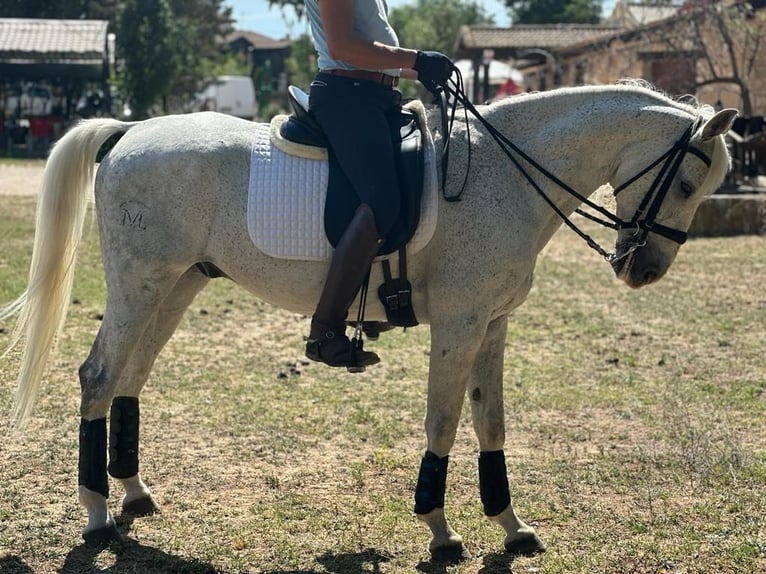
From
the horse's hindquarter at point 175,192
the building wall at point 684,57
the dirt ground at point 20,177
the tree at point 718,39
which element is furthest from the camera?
the building wall at point 684,57

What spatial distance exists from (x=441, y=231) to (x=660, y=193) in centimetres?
99

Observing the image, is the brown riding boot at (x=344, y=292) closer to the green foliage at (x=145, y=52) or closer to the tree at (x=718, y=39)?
the tree at (x=718, y=39)

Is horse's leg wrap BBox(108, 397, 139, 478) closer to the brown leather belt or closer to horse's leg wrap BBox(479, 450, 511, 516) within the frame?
horse's leg wrap BBox(479, 450, 511, 516)

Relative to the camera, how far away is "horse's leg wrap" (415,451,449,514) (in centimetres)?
450

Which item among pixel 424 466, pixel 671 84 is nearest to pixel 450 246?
pixel 424 466

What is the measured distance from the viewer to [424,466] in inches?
178

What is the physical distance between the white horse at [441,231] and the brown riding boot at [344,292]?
0.63 ft

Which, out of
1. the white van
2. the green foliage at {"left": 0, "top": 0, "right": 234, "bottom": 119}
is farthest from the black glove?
the white van

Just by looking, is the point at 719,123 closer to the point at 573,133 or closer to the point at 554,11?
the point at 573,133

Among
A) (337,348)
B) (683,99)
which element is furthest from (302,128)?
(683,99)

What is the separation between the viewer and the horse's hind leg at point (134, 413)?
16.3 ft

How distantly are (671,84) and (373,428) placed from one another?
21259mm

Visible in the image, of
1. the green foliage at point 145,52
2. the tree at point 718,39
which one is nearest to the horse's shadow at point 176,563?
the tree at point 718,39

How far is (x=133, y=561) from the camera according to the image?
4398 millimetres
